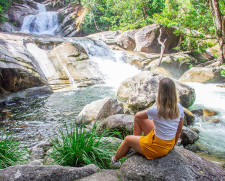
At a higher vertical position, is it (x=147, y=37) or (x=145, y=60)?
(x=147, y=37)

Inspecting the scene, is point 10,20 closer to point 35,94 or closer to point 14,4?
point 14,4

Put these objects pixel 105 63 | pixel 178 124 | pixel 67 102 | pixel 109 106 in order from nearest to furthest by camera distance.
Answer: pixel 178 124, pixel 109 106, pixel 67 102, pixel 105 63

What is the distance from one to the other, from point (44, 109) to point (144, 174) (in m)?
5.90

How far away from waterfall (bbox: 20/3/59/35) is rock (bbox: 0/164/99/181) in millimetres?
23218

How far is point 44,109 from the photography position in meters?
7.03

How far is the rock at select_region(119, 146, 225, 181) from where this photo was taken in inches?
77.8

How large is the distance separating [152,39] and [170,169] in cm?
1613

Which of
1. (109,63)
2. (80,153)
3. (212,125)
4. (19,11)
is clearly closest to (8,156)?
(80,153)

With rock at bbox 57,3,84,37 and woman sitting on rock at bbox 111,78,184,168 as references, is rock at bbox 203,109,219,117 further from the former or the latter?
rock at bbox 57,3,84,37

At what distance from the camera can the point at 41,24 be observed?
Answer: 76.2ft

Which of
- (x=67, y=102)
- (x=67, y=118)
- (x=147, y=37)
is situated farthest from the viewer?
(x=147, y=37)

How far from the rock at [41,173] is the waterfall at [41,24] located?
23218 mm

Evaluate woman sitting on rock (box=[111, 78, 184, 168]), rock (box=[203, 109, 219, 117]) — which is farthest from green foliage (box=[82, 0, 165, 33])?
woman sitting on rock (box=[111, 78, 184, 168])

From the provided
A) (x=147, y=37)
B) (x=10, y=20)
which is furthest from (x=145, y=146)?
(x=10, y=20)
